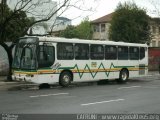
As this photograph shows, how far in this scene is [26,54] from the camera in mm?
22094

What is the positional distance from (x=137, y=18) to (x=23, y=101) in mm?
43696

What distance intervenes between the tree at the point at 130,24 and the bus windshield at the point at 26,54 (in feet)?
111

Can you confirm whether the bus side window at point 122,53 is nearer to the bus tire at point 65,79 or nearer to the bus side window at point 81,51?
the bus side window at point 81,51

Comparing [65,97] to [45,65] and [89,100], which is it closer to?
[89,100]

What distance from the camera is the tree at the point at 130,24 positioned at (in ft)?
184

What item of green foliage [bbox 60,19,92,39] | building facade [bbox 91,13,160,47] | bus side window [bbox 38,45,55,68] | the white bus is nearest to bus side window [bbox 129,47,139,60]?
the white bus

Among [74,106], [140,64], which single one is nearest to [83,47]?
[140,64]

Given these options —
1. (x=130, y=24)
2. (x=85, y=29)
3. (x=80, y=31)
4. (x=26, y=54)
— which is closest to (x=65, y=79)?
(x=26, y=54)

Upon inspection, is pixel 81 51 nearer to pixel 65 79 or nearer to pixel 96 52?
pixel 96 52

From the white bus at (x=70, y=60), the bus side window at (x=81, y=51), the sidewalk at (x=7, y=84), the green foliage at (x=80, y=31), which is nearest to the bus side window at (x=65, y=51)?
the white bus at (x=70, y=60)

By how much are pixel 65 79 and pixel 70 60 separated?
3.82 ft

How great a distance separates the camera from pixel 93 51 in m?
25.1

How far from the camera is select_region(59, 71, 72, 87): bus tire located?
22.8 meters

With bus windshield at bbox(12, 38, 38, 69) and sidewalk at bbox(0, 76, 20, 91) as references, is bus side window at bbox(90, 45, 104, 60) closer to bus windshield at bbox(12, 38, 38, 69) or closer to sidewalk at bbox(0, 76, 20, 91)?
bus windshield at bbox(12, 38, 38, 69)
